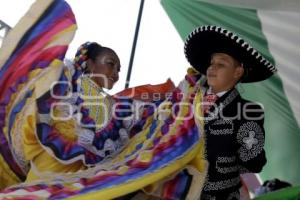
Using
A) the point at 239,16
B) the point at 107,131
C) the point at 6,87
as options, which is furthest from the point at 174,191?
the point at 239,16

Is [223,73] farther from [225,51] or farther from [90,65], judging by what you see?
[90,65]

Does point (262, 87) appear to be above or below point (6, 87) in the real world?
above

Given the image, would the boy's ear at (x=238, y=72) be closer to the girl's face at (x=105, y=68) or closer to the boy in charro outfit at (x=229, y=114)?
the boy in charro outfit at (x=229, y=114)

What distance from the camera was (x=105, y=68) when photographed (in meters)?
1.77

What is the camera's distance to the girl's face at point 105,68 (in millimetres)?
1749

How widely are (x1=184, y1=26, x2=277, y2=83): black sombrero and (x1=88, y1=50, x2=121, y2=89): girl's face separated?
273 mm

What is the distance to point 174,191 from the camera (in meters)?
1.33

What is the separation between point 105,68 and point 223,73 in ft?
1.47

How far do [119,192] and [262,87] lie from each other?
1594 mm

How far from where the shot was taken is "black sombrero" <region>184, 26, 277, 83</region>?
5.05 ft

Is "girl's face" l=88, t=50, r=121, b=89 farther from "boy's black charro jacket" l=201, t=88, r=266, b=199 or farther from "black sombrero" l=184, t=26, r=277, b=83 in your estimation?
"boy's black charro jacket" l=201, t=88, r=266, b=199

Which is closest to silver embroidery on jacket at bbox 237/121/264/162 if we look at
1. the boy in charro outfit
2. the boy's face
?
the boy in charro outfit

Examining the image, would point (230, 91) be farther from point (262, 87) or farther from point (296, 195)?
point (262, 87)

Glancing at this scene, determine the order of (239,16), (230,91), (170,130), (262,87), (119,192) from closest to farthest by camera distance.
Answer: (119,192)
(170,130)
(230,91)
(239,16)
(262,87)
